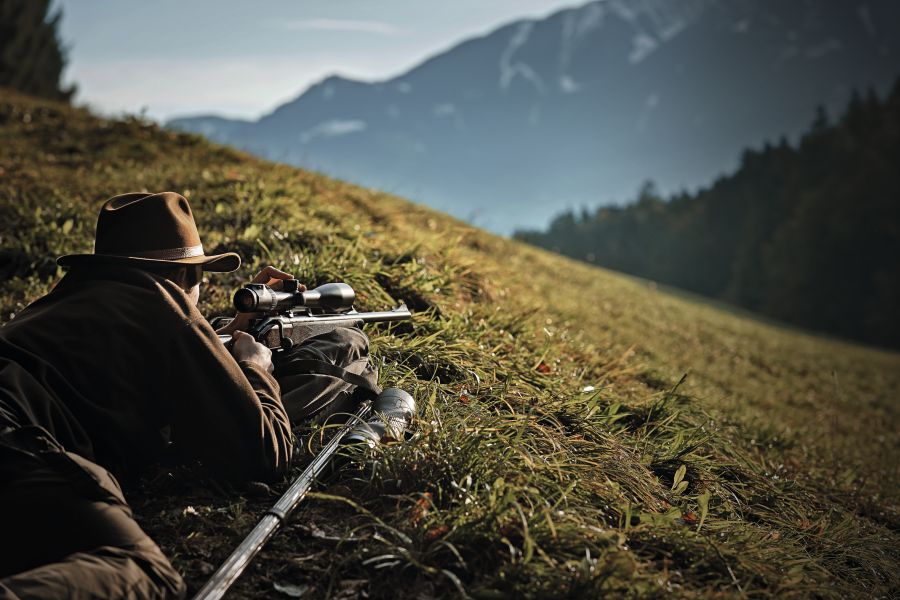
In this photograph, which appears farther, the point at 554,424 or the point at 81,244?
the point at 81,244

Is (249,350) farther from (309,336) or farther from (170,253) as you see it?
(309,336)

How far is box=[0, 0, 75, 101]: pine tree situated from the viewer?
28.2 meters

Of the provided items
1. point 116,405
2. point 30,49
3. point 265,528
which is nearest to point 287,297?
point 116,405

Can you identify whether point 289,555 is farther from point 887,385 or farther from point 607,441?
point 887,385

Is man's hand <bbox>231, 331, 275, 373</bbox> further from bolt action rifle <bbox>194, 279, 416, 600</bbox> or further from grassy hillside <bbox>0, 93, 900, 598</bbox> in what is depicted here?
grassy hillside <bbox>0, 93, 900, 598</bbox>

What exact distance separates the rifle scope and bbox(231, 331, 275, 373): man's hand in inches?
5.7

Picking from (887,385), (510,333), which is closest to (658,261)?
(887,385)

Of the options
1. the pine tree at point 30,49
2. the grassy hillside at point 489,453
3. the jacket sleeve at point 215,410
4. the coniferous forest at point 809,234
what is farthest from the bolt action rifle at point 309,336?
the coniferous forest at point 809,234

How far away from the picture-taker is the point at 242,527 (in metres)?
2.83

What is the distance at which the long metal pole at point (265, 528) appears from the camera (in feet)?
7.38

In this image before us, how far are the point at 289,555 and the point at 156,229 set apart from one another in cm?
147

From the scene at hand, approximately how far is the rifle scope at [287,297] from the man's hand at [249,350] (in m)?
0.15

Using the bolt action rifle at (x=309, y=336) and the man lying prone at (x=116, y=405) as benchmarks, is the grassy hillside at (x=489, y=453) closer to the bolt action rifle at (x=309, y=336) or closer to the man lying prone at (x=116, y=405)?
the bolt action rifle at (x=309, y=336)

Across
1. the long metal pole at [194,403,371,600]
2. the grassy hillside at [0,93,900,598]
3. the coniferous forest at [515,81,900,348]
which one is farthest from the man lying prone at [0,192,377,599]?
the coniferous forest at [515,81,900,348]
